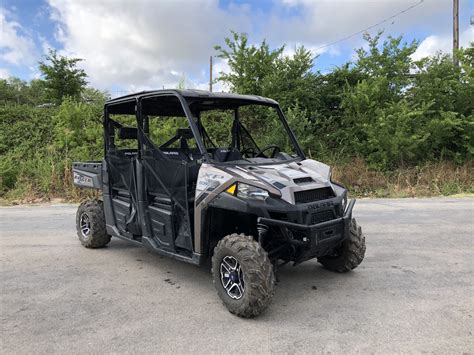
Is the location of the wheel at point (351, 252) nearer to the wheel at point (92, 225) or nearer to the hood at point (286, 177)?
the hood at point (286, 177)

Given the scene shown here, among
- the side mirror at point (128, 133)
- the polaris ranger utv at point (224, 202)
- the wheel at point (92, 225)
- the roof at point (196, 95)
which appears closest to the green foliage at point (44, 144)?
the wheel at point (92, 225)

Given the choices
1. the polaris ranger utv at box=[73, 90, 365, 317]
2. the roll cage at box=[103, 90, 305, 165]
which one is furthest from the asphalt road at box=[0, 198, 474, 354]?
the roll cage at box=[103, 90, 305, 165]

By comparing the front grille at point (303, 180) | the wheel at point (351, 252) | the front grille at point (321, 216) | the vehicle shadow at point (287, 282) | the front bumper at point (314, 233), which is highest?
the front grille at point (303, 180)

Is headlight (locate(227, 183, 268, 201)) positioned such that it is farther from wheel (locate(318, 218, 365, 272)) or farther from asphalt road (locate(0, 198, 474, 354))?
wheel (locate(318, 218, 365, 272))

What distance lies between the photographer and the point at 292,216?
3.62m

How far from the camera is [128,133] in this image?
192 inches

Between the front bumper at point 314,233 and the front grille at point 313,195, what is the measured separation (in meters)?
0.24

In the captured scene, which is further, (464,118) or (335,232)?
(464,118)

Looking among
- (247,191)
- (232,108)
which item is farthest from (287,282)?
(232,108)

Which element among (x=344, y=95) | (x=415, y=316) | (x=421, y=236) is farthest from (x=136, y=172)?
(x=344, y=95)

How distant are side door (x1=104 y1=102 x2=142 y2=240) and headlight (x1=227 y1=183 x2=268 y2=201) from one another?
1.61 metres

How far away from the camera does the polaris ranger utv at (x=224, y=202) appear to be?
3613mm

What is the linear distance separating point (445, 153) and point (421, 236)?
8.09 m

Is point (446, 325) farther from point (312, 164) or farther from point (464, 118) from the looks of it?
point (464, 118)
